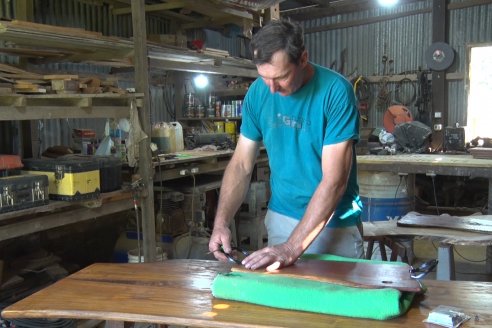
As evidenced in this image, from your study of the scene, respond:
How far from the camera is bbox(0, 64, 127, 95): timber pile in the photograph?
2.95 meters

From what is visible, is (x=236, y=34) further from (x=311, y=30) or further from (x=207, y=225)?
(x=207, y=225)

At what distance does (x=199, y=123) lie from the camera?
6395mm

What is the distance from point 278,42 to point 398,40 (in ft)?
23.3

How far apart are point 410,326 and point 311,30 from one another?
840 cm

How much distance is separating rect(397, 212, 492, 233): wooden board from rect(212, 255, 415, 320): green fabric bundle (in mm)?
2100

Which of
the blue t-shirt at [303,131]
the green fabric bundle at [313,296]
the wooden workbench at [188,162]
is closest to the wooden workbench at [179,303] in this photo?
the green fabric bundle at [313,296]

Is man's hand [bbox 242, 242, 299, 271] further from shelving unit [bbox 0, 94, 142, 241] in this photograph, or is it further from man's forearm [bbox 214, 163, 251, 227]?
shelving unit [bbox 0, 94, 142, 241]

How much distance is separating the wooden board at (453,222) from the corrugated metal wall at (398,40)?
4577 mm

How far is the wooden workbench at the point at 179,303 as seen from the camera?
146 cm

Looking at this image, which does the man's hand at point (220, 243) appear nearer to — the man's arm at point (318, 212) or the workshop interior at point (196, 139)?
the workshop interior at point (196, 139)

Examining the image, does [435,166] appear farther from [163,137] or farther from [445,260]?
[163,137]

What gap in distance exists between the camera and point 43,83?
316cm

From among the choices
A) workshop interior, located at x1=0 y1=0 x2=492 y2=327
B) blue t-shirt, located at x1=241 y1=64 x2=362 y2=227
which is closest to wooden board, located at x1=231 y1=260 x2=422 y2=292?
workshop interior, located at x1=0 y1=0 x2=492 y2=327

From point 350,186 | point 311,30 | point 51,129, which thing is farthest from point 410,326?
point 311,30
